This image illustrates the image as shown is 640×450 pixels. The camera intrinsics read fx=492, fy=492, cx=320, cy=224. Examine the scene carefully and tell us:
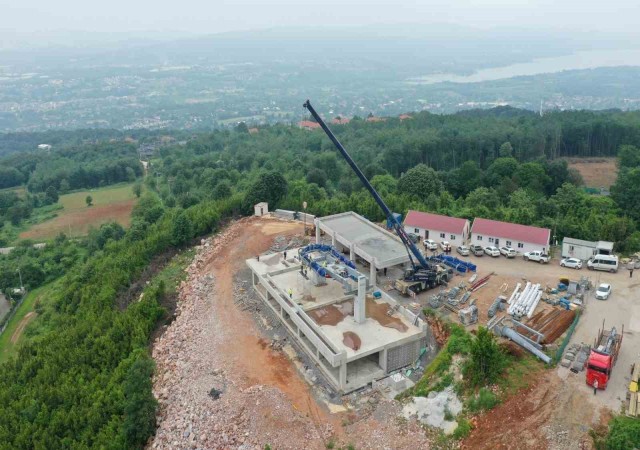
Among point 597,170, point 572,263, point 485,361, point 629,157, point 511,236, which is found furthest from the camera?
point 597,170

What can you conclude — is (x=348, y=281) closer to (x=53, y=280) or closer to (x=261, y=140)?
(x=53, y=280)

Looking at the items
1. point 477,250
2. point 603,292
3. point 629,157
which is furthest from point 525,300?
point 629,157

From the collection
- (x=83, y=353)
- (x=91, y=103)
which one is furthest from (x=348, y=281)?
(x=91, y=103)

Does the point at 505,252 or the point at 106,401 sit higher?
the point at 505,252

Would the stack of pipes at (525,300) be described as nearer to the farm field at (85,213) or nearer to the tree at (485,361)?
the tree at (485,361)

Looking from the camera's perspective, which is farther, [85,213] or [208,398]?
[85,213]

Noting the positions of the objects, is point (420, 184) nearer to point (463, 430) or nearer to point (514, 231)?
point (514, 231)
